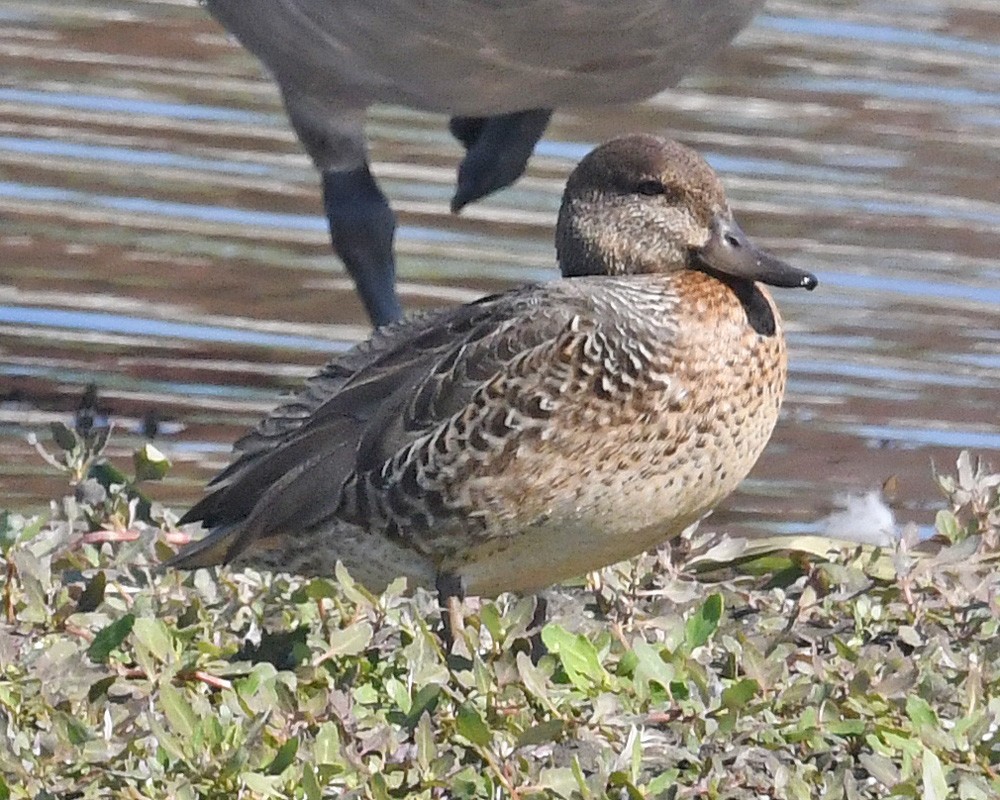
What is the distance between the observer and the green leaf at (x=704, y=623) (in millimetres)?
4430

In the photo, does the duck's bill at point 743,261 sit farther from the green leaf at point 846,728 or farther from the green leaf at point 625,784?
the green leaf at point 625,784

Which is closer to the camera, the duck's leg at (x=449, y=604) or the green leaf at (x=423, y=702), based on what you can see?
the green leaf at (x=423, y=702)

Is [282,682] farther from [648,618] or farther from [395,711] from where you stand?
[648,618]

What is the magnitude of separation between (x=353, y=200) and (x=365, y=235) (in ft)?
0.46

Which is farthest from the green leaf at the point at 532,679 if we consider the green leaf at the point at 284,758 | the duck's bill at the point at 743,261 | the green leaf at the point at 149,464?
the green leaf at the point at 149,464

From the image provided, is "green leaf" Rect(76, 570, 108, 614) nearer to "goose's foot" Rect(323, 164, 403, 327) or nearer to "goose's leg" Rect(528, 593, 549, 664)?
"goose's leg" Rect(528, 593, 549, 664)

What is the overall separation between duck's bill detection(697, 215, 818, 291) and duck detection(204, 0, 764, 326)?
1946 mm

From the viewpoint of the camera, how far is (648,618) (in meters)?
5.00

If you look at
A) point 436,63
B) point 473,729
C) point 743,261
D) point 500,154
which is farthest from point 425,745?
point 500,154

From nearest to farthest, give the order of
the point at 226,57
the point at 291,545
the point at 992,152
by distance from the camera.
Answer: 1. the point at 291,545
2. the point at 992,152
3. the point at 226,57

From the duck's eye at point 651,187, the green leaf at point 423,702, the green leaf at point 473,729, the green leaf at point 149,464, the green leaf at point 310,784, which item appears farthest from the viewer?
the green leaf at point 149,464

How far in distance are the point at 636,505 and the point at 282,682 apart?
643 mm

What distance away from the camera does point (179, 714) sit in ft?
12.8

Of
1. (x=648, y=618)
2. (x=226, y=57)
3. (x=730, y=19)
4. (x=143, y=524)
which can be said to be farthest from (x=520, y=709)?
(x=226, y=57)
